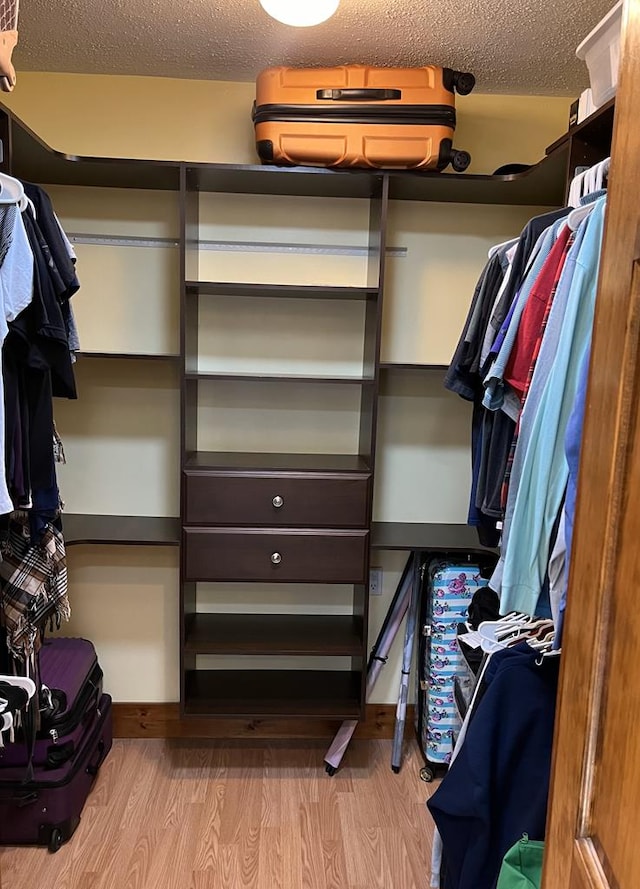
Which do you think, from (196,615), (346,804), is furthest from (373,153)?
(346,804)

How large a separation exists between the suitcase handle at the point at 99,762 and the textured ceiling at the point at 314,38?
2301mm

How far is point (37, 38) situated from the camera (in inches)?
84.6

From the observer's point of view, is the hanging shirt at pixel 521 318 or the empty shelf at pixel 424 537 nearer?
the hanging shirt at pixel 521 318

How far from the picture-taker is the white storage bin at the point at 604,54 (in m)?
1.55

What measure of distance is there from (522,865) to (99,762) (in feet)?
5.53

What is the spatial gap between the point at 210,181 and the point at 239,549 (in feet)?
4.05

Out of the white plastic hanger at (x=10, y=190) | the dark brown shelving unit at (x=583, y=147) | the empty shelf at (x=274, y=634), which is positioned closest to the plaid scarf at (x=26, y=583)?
the empty shelf at (x=274, y=634)

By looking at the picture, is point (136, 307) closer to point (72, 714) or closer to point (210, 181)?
point (210, 181)

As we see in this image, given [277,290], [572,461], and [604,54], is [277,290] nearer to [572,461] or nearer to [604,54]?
[604,54]

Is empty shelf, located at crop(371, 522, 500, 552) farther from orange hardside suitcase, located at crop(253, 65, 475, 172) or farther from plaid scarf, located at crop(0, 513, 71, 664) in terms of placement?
orange hardside suitcase, located at crop(253, 65, 475, 172)

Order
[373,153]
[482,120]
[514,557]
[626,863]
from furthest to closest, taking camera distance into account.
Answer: [482,120]
[373,153]
[514,557]
[626,863]

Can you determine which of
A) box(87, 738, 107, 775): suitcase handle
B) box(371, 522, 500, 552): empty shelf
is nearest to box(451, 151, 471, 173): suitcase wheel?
box(371, 522, 500, 552): empty shelf

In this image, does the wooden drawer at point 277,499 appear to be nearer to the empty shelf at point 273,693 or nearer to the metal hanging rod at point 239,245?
the empty shelf at point 273,693

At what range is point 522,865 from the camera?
4.12ft
